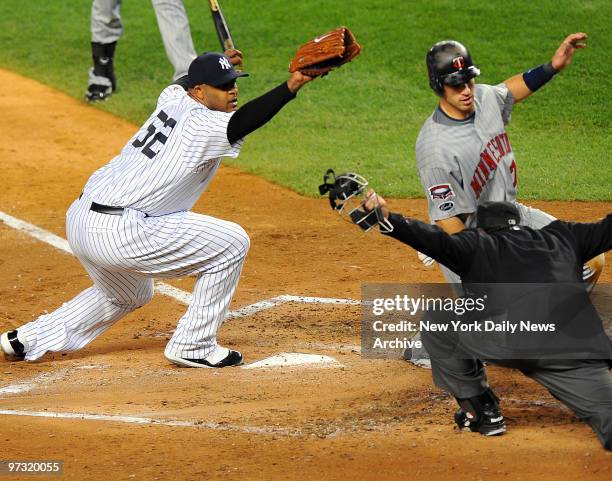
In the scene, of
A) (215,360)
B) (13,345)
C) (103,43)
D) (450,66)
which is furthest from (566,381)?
(103,43)

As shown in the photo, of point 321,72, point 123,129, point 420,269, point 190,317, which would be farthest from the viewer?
point 123,129

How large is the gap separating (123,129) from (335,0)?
4.04m

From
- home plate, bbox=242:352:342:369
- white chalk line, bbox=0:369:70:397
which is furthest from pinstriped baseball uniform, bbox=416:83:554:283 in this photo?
white chalk line, bbox=0:369:70:397

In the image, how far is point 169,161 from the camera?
6.16 m

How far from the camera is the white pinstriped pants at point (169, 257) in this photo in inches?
245

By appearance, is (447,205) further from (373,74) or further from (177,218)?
(373,74)

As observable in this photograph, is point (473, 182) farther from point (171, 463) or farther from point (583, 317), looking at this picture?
point (171, 463)

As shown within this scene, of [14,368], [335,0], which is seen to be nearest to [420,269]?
[14,368]

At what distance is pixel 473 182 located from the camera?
5.93 meters

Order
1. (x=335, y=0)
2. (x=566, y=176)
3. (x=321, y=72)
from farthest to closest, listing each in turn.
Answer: (x=335, y=0), (x=566, y=176), (x=321, y=72)

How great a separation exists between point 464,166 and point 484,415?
137cm

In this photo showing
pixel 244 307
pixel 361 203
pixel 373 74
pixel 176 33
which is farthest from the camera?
pixel 373 74

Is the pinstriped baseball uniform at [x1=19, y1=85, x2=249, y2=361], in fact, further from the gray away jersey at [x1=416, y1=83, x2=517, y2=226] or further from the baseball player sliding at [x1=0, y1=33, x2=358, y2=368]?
the gray away jersey at [x1=416, y1=83, x2=517, y2=226]

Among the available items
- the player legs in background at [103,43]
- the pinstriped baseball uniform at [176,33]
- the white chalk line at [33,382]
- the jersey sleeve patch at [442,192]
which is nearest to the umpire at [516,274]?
the jersey sleeve patch at [442,192]
